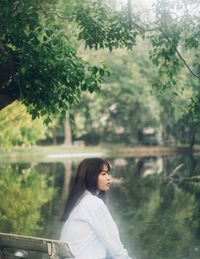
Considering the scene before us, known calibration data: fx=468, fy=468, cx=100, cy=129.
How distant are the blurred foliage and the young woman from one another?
1212 cm

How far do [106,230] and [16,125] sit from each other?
16.6 meters

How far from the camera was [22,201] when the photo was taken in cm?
1612

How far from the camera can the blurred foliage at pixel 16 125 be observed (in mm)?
17625

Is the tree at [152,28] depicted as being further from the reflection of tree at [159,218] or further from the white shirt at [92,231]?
the white shirt at [92,231]

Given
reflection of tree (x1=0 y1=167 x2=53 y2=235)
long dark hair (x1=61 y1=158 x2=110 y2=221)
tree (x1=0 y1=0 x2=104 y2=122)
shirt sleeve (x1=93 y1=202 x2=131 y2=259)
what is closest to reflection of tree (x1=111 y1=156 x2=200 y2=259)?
reflection of tree (x1=0 y1=167 x2=53 y2=235)

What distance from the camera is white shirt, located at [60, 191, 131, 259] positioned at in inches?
148

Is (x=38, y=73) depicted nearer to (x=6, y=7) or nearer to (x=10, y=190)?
(x=6, y=7)

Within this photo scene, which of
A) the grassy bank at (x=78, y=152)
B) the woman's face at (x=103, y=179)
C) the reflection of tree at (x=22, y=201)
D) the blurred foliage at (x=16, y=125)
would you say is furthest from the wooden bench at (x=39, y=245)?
the grassy bank at (x=78, y=152)

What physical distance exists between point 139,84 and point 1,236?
4460 centimetres

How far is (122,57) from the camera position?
163 ft

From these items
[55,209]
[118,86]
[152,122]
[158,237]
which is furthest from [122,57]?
[158,237]

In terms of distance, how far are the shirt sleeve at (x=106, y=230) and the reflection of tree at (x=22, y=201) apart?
23.9 feet

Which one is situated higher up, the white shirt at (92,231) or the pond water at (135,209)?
the white shirt at (92,231)

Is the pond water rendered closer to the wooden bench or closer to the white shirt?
the wooden bench
